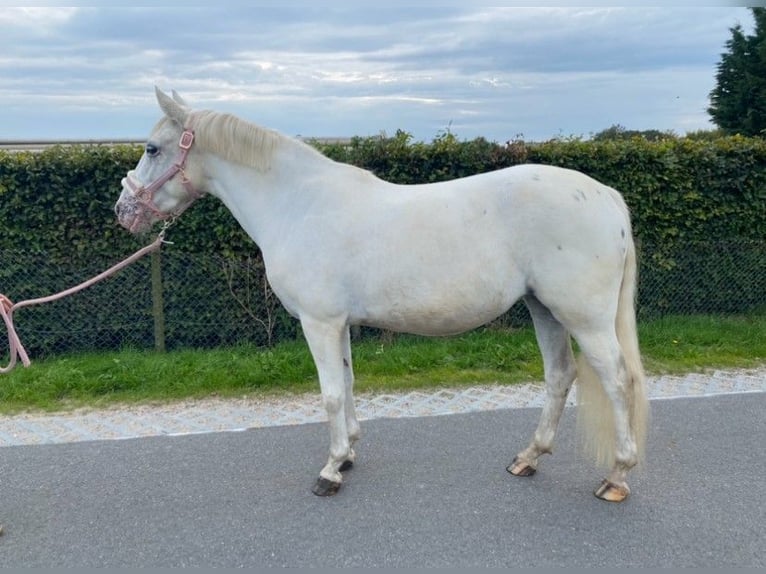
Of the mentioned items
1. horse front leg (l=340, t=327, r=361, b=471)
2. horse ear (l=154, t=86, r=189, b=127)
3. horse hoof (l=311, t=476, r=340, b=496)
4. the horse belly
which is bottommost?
horse hoof (l=311, t=476, r=340, b=496)

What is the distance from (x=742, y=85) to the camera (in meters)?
13.8

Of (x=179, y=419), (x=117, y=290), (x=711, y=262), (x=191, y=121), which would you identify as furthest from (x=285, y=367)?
(x=711, y=262)

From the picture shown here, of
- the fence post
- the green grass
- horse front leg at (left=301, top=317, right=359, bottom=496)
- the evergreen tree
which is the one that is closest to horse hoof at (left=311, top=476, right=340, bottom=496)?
horse front leg at (left=301, top=317, right=359, bottom=496)

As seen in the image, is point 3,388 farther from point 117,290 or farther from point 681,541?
point 681,541

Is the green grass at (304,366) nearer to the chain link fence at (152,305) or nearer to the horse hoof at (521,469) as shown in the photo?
the chain link fence at (152,305)

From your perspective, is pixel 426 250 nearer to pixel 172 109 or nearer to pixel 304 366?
pixel 172 109

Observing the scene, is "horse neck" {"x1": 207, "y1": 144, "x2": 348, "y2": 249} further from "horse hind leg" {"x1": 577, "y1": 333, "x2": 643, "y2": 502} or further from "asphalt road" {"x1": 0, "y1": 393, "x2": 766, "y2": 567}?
"horse hind leg" {"x1": 577, "y1": 333, "x2": 643, "y2": 502}

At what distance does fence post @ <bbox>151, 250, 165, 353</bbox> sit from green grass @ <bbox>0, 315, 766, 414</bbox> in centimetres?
22

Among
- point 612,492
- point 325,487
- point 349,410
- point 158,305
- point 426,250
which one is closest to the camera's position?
point 426,250

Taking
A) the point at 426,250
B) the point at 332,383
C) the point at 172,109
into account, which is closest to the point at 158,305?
the point at 172,109

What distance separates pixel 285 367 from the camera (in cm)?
510

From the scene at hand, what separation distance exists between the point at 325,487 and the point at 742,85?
15.0 m

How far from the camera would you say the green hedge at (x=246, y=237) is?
5.74 m

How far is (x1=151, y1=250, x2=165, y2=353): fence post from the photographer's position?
5.83 metres
